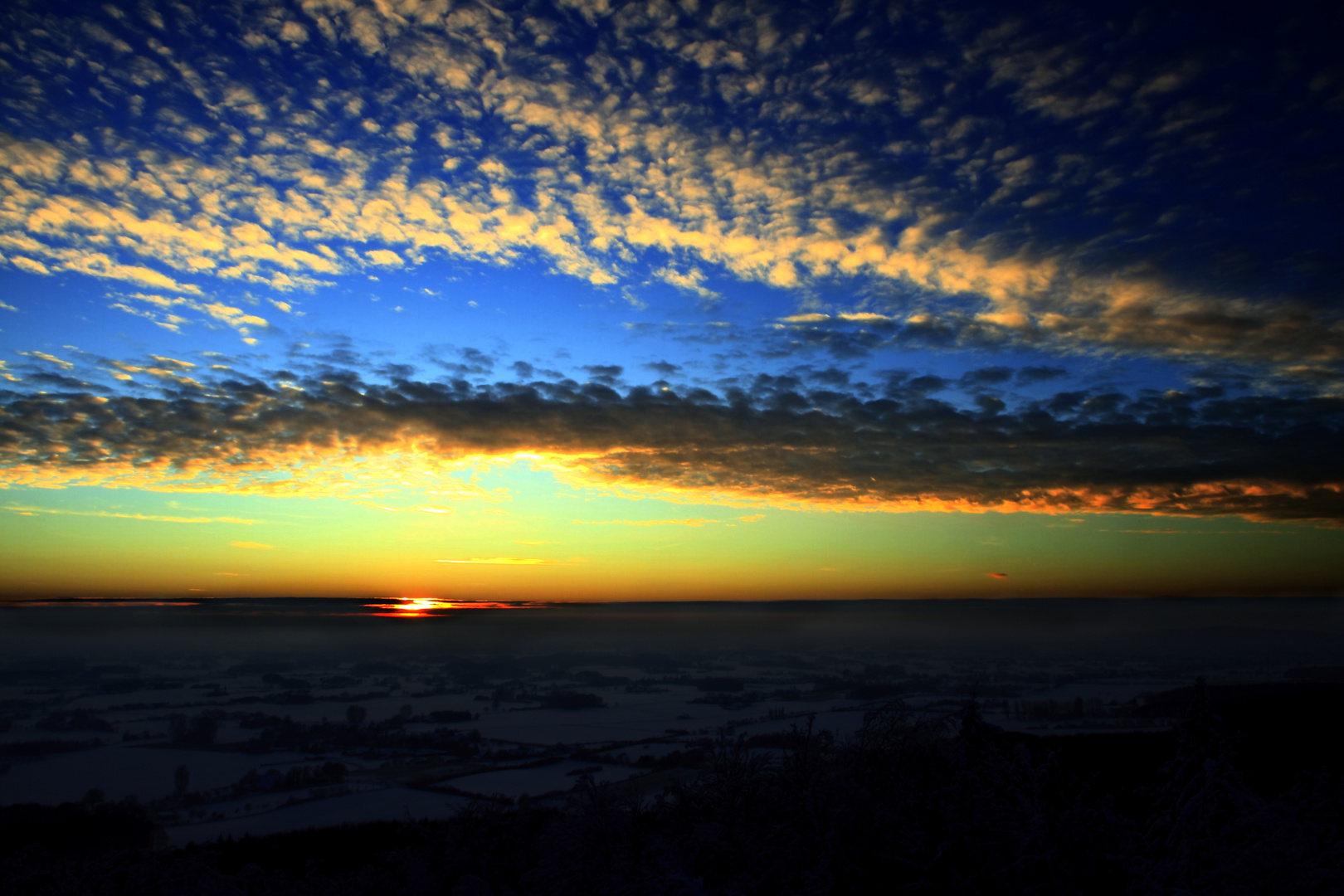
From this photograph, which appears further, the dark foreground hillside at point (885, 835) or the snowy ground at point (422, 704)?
the snowy ground at point (422, 704)

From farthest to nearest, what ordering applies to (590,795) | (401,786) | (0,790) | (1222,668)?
(1222,668), (401,786), (0,790), (590,795)

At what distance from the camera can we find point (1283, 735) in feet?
156

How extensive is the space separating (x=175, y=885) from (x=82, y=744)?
6415 centimetres

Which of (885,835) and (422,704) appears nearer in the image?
(885,835)

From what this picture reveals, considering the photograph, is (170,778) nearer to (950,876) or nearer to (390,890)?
(390,890)

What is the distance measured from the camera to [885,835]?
14.1 m

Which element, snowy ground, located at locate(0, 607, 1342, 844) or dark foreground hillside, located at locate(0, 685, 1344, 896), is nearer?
dark foreground hillside, located at locate(0, 685, 1344, 896)

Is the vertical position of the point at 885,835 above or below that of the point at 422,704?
above

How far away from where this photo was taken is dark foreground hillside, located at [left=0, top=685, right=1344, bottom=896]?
1151 cm

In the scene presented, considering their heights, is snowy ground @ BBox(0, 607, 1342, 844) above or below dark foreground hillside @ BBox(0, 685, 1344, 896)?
below

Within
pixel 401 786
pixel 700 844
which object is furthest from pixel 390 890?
pixel 401 786

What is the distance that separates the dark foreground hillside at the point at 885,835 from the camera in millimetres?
11508

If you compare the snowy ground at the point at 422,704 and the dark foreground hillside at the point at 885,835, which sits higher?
the dark foreground hillside at the point at 885,835

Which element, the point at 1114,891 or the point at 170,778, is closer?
the point at 1114,891
